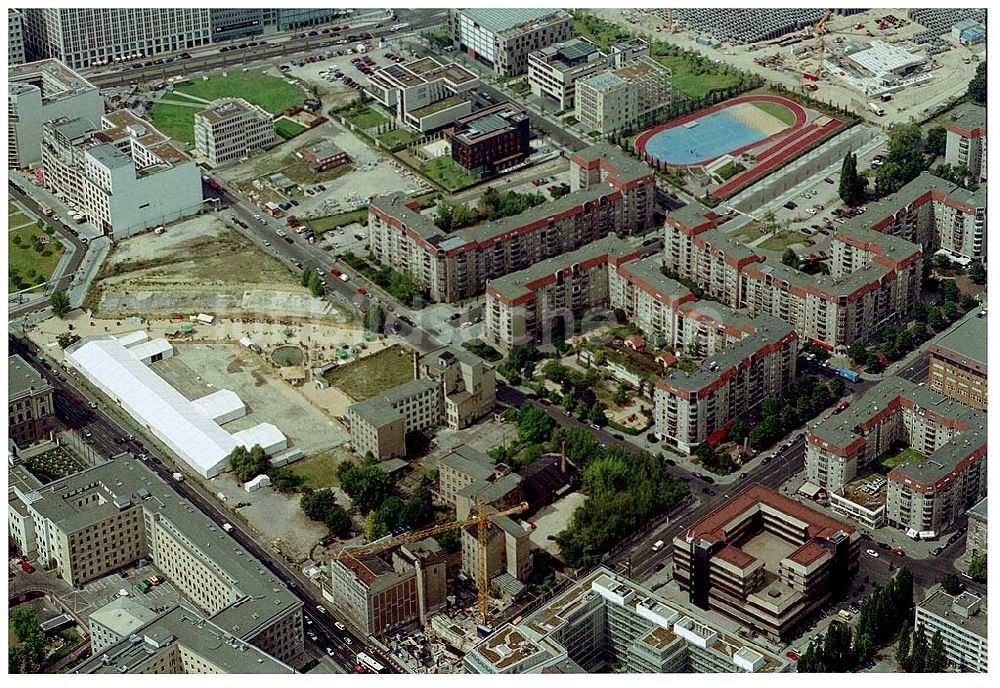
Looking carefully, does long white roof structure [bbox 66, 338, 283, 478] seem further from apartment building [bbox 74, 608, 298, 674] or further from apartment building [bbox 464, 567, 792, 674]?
apartment building [bbox 464, 567, 792, 674]

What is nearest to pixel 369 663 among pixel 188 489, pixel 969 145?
pixel 188 489

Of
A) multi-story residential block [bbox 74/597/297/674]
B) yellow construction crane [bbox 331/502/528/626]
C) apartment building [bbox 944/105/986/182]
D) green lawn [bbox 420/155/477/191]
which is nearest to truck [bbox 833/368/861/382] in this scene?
yellow construction crane [bbox 331/502/528/626]

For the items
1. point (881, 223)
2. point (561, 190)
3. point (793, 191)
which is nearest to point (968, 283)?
point (881, 223)

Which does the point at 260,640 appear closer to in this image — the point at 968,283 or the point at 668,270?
the point at 668,270

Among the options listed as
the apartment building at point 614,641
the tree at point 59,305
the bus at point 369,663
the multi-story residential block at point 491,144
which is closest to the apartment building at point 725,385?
the apartment building at point 614,641

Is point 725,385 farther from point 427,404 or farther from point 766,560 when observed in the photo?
point 427,404

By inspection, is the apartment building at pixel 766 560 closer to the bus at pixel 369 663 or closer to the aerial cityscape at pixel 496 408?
the aerial cityscape at pixel 496 408
